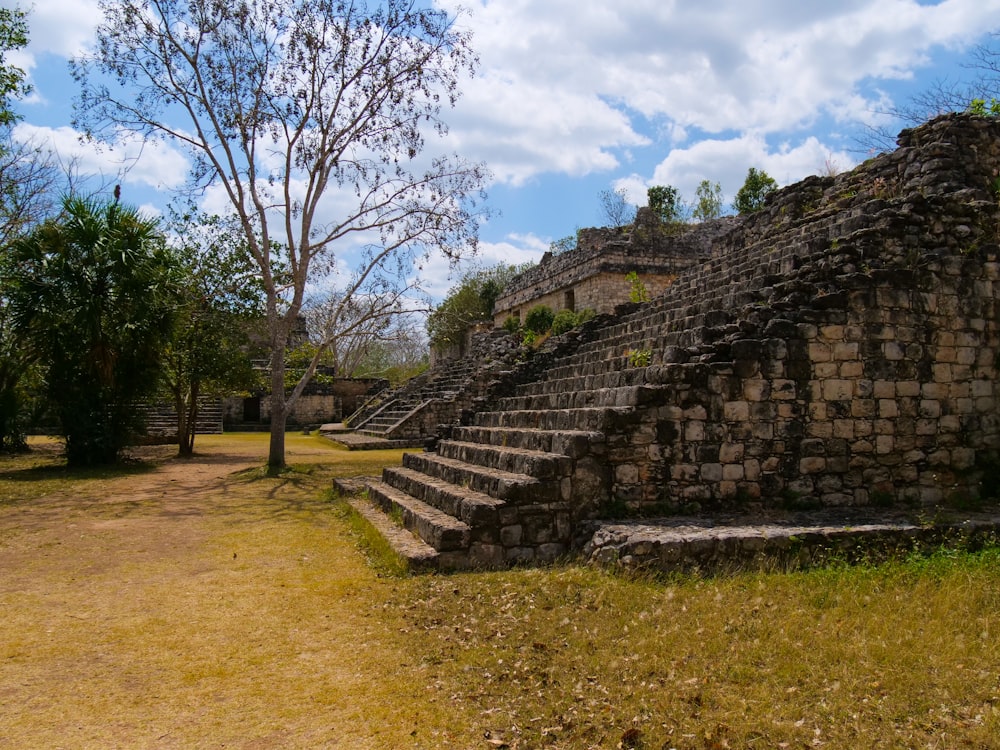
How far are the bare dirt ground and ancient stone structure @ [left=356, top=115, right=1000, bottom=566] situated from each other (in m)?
1.19

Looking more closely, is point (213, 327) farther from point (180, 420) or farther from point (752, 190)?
point (752, 190)

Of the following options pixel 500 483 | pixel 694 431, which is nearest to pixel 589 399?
pixel 694 431

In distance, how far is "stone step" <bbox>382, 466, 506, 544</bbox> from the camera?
561cm

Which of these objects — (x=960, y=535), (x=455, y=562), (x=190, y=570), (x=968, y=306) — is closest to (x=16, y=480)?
(x=190, y=570)

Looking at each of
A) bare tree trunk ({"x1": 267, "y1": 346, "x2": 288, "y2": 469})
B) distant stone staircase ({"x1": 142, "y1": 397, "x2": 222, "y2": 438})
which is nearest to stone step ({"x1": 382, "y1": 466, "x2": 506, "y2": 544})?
bare tree trunk ({"x1": 267, "y1": 346, "x2": 288, "y2": 469})

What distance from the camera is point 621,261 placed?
22.1 m

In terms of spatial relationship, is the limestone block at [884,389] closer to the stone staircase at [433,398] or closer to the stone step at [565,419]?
the stone step at [565,419]

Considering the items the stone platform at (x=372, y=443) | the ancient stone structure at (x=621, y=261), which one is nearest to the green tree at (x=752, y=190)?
the ancient stone structure at (x=621, y=261)

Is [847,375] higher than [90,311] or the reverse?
the reverse

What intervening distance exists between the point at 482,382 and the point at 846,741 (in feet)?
52.0

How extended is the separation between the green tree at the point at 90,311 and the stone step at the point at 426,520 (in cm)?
766

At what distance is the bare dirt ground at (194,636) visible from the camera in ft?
10.4

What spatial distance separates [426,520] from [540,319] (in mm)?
18987

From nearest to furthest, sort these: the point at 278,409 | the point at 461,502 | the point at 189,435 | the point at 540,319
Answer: the point at 461,502 < the point at 278,409 < the point at 189,435 < the point at 540,319
